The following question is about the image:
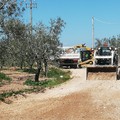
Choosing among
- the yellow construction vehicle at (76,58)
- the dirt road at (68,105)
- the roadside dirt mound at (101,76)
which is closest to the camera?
the dirt road at (68,105)

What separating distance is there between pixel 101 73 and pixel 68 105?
1144 centimetres

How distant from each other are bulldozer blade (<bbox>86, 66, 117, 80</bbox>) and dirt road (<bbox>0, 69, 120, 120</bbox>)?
5885 mm

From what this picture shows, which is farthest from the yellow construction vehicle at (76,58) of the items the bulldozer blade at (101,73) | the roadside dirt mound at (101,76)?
the roadside dirt mound at (101,76)

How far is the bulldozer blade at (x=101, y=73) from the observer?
89.0 ft

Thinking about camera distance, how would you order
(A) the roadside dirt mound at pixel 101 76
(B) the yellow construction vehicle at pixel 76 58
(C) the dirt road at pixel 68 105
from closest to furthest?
(C) the dirt road at pixel 68 105 → (A) the roadside dirt mound at pixel 101 76 → (B) the yellow construction vehicle at pixel 76 58

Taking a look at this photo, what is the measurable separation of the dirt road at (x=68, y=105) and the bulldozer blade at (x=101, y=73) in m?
5.89

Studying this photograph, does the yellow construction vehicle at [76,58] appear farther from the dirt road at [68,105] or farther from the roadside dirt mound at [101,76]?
the dirt road at [68,105]

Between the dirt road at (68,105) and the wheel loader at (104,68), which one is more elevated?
the wheel loader at (104,68)

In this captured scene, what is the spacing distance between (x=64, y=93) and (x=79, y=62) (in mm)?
29931

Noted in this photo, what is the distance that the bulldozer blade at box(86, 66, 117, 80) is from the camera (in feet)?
89.0

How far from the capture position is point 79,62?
49.8 meters

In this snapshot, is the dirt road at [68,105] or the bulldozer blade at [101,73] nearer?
the dirt road at [68,105]

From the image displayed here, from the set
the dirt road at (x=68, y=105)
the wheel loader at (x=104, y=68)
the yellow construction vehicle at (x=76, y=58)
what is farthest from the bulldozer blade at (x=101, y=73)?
the yellow construction vehicle at (x=76, y=58)

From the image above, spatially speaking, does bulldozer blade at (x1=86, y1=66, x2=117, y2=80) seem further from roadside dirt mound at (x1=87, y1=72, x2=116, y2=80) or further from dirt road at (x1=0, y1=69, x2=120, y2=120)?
dirt road at (x1=0, y1=69, x2=120, y2=120)
